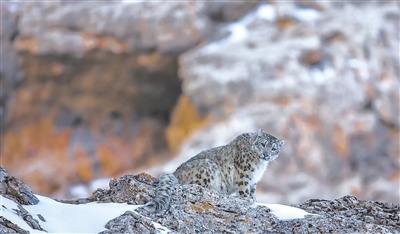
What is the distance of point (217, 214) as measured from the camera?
981 centimetres

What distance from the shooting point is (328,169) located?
116 feet

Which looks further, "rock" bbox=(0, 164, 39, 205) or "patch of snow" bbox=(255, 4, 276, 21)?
"patch of snow" bbox=(255, 4, 276, 21)

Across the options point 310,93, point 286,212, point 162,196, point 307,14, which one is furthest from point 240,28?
point 162,196

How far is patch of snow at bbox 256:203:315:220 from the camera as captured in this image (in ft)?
32.2

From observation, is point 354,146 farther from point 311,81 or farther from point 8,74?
point 8,74

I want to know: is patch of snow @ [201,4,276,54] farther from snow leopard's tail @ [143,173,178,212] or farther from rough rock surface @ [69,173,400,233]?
rough rock surface @ [69,173,400,233]

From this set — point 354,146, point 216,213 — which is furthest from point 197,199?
point 354,146

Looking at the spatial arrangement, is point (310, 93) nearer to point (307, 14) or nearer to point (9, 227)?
point (307, 14)

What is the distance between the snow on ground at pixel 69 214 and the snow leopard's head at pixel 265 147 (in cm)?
371

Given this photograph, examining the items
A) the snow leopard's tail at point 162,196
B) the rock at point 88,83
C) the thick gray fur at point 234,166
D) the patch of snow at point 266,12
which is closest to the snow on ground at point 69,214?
the snow leopard's tail at point 162,196

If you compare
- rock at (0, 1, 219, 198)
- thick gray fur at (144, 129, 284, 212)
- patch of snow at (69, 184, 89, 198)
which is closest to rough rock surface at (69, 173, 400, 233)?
thick gray fur at (144, 129, 284, 212)

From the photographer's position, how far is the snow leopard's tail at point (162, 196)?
31.8 ft

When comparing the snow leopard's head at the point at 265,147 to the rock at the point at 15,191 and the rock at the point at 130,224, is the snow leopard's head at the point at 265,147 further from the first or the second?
the rock at the point at 15,191

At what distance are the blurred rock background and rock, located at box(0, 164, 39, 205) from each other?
25.4 metres
